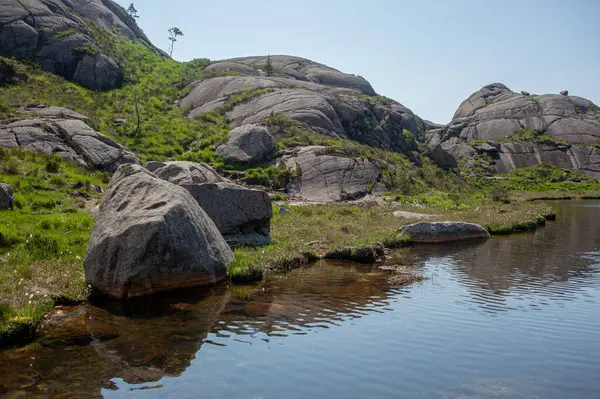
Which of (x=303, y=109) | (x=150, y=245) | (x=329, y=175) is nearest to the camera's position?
(x=150, y=245)

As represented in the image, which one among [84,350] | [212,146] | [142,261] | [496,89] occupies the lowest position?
[84,350]

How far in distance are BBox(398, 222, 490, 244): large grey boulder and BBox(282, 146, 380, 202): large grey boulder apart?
55.7 feet

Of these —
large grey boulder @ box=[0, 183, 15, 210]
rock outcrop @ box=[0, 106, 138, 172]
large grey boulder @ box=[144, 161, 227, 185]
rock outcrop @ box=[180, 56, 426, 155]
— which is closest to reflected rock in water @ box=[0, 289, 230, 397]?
large grey boulder @ box=[0, 183, 15, 210]

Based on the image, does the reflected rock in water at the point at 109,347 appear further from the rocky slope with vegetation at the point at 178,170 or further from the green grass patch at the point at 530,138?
the green grass patch at the point at 530,138

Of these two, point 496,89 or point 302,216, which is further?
point 496,89

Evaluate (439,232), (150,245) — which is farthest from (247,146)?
(150,245)

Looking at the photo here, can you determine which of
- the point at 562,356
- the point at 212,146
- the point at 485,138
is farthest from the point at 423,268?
the point at 485,138

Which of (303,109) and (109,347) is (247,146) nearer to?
(303,109)

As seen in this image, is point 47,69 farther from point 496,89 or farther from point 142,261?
point 496,89

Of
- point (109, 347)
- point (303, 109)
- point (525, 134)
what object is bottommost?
point (109, 347)

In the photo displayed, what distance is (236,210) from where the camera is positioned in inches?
945

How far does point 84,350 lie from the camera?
11.1 metres

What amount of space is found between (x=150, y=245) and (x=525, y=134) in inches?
4817

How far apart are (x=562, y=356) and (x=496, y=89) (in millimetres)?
159039
